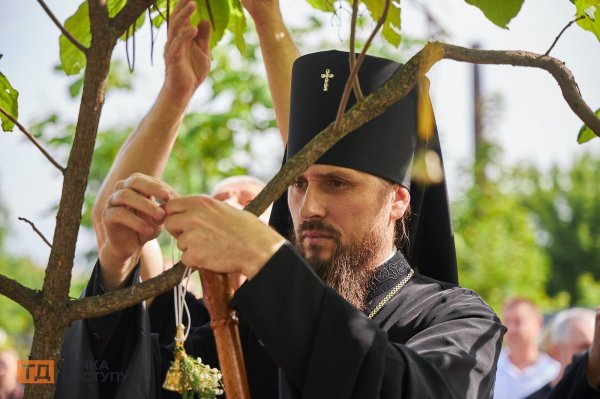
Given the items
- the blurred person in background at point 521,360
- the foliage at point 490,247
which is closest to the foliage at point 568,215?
the foliage at point 490,247

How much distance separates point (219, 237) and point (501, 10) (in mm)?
796

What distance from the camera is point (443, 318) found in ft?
9.01

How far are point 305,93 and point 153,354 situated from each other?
1.12 metres

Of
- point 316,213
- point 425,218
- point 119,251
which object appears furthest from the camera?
point 425,218

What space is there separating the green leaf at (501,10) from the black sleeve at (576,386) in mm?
1587

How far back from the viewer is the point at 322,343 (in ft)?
6.68

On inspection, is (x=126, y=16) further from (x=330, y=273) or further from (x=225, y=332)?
(x=330, y=273)

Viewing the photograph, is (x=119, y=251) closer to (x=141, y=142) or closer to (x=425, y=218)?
(x=141, y=142)

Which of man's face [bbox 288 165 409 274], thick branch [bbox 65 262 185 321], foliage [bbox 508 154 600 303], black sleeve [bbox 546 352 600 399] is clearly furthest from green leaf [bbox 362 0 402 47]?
foliage [bbox 508 154 600 303]

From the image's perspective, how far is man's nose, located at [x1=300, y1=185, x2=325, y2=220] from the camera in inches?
116

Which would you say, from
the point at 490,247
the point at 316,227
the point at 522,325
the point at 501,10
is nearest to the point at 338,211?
the point at 316,227

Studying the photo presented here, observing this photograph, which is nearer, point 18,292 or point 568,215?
point 18,292

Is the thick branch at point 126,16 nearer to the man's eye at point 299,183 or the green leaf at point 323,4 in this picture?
the green leaf at point 323,4

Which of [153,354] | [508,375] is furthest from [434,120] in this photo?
[508,375]
